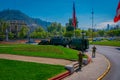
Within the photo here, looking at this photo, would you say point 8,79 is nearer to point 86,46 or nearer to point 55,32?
point 86,46

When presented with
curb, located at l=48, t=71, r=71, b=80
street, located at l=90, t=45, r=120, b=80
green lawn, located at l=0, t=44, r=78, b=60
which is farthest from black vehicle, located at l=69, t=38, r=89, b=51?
curb, located at l=48, t=71, r=71, b=80

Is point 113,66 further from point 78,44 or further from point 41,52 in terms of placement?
point 78,44

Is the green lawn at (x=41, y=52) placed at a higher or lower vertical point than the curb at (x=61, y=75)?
higher

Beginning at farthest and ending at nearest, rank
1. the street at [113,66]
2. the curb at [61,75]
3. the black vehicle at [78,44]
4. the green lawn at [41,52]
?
the black vehicle at [78,44] < the green lawn at [41,52] < the street at [113,66] < the curb at [61,75]

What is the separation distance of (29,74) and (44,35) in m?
153

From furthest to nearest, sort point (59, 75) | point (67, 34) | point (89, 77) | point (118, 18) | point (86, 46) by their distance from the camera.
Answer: point (67, 34), point (86, 46), point (118, 18), point (89, 77), point (59, 75)

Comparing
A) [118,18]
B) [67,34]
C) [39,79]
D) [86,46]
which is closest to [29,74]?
[39,79]

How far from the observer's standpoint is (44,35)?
6796 inches

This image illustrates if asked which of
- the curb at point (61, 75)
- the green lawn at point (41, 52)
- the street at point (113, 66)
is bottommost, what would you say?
the street at point (113, 66)

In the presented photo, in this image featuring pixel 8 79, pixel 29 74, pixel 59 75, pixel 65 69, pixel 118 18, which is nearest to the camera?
pixel 8 79

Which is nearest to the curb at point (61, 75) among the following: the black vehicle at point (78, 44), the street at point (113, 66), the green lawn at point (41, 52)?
the street at point (113, 66)

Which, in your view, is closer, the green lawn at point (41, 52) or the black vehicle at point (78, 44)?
the green lawn at point (41, 52)

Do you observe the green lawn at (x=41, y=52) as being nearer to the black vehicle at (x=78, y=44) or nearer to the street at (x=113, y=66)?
the street at (x=113, y=66)

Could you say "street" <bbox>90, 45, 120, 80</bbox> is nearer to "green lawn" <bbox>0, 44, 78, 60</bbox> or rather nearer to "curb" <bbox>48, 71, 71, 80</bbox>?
"curb" <bbox>48, 71, 71, 80</bbox>
